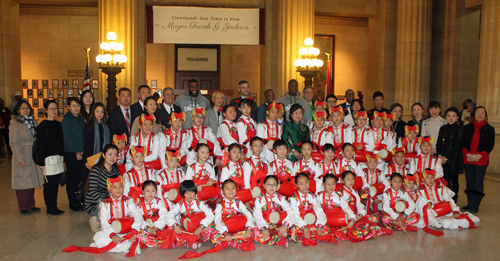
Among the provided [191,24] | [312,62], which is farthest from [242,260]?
[191,24]

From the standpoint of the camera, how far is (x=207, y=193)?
4887 mm

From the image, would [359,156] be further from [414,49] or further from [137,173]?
[414,49]

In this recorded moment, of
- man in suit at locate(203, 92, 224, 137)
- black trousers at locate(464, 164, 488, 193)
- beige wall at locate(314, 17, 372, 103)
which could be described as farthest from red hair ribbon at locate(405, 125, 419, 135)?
beige wall at locate(314, 17, 372, 103)

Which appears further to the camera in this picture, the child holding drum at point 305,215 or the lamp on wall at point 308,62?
the lamp on wall at point 308,62

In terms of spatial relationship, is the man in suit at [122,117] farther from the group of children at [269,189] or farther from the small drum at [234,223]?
the small drum at [234,223]

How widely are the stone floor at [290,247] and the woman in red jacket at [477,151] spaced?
19.0 inches

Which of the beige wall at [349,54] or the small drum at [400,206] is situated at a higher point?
the beige wall at [349,54]

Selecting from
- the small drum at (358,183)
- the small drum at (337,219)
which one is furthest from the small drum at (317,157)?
the small drum at (337,219)

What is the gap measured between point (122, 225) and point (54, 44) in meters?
13.0

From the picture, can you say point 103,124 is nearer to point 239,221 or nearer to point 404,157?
point 239,221

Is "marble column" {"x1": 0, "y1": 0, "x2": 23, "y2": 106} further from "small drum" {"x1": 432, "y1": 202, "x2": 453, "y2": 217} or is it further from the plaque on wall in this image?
"small drum" {"x1": 432, "y1": 202, "x2": 453, "y2": 217}

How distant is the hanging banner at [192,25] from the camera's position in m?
11.0

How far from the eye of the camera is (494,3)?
29.9 ft

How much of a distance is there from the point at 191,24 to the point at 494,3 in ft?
25.6
